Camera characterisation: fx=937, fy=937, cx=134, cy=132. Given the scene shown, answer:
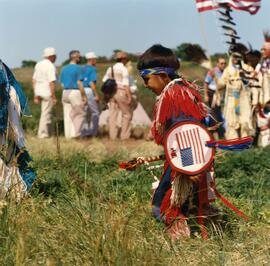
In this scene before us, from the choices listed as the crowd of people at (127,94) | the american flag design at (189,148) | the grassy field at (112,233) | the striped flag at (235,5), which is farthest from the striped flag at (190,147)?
the striped flag at (235,5)

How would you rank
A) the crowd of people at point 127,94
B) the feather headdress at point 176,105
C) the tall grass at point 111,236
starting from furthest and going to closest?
1. the crowd of people at point 127,94
2. the feather headdress at point 176,105
3. the tall grass at point 111,236

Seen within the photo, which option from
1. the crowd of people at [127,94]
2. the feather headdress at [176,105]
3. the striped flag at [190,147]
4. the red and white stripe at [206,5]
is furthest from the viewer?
the red and white stripe at [206,5]

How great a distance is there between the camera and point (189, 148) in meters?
5.91

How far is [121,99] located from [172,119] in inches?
353

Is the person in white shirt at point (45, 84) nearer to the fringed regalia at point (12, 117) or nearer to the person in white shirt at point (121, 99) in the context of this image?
the person in white shirt at point (121, 99)

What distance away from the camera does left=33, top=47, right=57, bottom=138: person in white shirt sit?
14062 millimetres

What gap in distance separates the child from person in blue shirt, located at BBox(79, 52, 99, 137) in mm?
8099

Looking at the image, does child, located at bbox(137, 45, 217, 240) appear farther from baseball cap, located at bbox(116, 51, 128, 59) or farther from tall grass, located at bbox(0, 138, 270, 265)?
baseball cap, located at bbox(116, 51, 128, 59)

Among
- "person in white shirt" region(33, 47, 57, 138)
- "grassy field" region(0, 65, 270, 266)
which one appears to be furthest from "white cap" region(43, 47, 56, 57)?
"grassy field" region(0, 65, 270, 266)

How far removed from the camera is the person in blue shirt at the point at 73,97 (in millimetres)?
14164

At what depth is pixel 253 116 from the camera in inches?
→ 533

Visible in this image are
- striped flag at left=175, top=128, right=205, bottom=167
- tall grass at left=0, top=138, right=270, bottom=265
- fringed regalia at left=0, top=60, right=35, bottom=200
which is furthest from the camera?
fringed regalia at left=0, top=60, right=35, bottom=200

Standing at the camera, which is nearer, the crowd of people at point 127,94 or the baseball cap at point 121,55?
the crowd of people at point 127,94

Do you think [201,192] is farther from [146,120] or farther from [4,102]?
[146,120]
